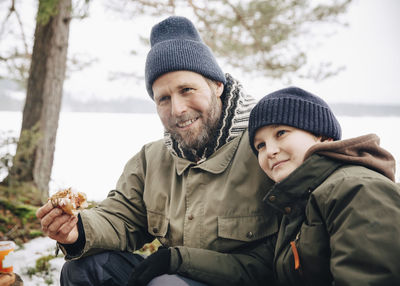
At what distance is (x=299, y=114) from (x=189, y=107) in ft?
2.44

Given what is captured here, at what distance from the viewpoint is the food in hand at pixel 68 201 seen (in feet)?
5.81

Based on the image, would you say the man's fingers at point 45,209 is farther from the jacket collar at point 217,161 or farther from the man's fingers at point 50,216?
the jacket collar at point 217,161

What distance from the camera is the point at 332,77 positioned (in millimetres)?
6727

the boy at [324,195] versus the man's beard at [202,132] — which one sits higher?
the man's beard at [202,132]

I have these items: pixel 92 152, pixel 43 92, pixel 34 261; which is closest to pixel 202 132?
pixel 34 261

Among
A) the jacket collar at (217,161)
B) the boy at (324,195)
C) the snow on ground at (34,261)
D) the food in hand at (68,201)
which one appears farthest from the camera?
the snow on ground at (34,261)

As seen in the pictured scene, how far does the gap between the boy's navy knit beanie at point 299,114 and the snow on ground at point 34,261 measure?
2584 millimetres

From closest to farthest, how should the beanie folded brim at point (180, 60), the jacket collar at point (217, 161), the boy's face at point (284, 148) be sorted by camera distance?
the boy's face at point (284, 148) → the jacket collar at point (217, 161) → the beanie folded brim at point (180, 60)

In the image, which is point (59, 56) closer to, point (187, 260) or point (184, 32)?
point (184, 32)

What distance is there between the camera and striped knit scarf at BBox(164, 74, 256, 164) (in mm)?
2105

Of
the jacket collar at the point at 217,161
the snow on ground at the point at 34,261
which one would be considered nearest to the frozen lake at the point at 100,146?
the snow on ground at the point at 34,261

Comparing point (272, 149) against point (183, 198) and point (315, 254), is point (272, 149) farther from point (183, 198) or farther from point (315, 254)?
point (183, 198)

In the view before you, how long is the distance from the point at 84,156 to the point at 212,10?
713cm

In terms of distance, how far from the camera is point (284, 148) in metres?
1.63
